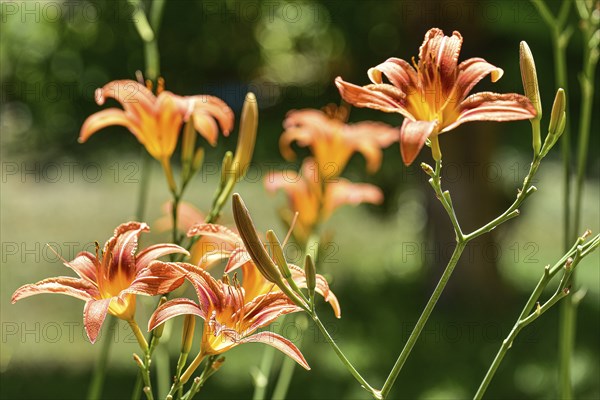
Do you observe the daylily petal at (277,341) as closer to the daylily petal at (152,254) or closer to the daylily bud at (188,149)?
the daylily petal at (152,254)

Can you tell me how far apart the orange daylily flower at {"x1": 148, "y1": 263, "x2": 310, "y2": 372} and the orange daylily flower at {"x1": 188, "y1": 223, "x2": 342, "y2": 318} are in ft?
0.07

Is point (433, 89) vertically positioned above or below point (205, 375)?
above

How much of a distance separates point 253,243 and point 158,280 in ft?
0.26

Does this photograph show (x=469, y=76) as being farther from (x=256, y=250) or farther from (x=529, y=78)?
(x=256, y=250)

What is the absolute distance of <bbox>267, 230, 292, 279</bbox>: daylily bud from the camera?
647mm

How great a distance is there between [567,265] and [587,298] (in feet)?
11.4

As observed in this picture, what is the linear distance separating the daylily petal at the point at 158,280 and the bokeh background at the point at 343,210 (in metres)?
1.40

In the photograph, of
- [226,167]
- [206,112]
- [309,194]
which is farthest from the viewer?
[309,194]

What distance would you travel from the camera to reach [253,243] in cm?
64

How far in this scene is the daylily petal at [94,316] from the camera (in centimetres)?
62

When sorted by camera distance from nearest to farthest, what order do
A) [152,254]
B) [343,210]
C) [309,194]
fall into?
[152,254] < [309,194] < [343,210]

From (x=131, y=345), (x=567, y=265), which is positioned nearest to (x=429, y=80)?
(x=567, y=265)

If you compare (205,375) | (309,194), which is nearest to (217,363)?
(205,375)

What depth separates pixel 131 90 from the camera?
0.96 metres
